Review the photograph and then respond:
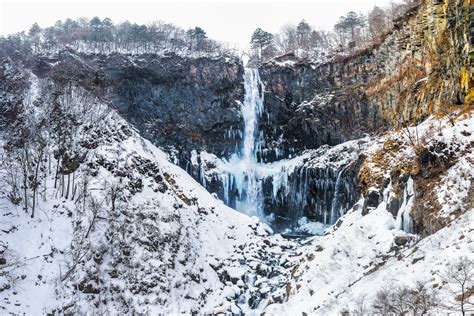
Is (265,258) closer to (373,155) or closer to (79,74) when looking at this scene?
(373,155)

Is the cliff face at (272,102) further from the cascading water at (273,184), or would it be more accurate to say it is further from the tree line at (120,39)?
the tree line at (120,39)

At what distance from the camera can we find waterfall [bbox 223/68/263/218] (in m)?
51.3

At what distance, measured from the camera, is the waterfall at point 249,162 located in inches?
2019

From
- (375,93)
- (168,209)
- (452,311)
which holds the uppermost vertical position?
(375,93)

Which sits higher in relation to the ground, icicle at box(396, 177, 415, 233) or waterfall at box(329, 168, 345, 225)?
icicle at box(396, 177, 415, 233)

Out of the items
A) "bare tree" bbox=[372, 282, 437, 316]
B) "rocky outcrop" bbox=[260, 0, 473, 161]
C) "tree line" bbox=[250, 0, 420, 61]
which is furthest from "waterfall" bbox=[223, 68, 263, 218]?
"bare tree" bbox=[372, 282, 437, 316]

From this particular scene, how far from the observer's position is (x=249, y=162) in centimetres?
5403

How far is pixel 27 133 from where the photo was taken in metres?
32.4

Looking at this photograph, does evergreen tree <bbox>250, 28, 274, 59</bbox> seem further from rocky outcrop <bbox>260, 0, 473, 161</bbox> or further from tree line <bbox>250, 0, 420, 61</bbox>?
rocky outcrop <bbox>260, 0, 473, 161</bbox>

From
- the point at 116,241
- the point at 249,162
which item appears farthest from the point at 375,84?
the point at 116,241

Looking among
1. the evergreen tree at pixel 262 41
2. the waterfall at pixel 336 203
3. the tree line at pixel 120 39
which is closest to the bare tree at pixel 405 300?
the waterfall at pixel 336 203

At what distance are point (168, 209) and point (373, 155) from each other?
16.6 m

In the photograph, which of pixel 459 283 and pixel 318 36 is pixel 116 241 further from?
pixel 318 36

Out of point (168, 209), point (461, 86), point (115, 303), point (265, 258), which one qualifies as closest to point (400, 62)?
point (461, 86)
